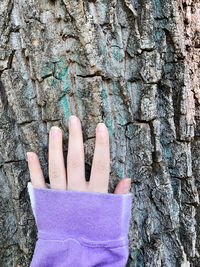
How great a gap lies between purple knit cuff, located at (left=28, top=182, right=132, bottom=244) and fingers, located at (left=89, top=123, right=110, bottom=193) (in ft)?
0.13

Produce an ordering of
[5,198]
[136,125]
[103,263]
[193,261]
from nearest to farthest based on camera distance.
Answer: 1. [103,263]
2. [136,125]
3. [5,198]
4. [193,261]

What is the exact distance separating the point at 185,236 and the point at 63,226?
1.87ft

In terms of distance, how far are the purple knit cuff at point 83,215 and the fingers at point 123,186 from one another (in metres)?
0.04

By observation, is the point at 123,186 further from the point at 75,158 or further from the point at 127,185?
the point at 75,158

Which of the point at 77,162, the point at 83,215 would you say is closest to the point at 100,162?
the point at 77,162

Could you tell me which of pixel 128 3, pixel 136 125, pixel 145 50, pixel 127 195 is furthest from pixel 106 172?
pixel 128 3

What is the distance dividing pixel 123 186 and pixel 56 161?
245 millimetres

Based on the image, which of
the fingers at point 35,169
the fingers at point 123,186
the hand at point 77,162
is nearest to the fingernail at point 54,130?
the hand at point 77,162

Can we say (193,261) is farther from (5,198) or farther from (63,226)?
(5,198)

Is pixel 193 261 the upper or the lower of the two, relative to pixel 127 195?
lower

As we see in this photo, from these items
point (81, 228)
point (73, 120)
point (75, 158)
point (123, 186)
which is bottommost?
point (81, 228)

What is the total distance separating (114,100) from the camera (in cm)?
99

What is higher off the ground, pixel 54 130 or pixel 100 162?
pixel 54 130

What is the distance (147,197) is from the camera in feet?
3.55
